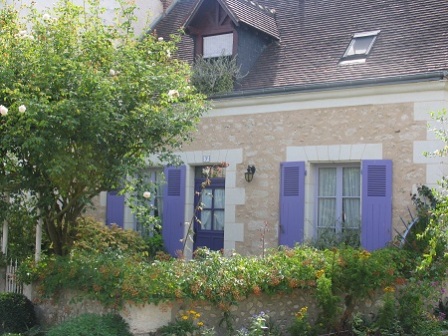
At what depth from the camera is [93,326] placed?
8.08 m

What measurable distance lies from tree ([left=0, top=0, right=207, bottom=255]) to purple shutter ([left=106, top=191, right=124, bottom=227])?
14.6ft

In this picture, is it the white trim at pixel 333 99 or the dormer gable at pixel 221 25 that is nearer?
the white trim at pixel 333 99

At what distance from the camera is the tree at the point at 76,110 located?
8.95m

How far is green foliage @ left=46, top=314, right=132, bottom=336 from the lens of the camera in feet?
26.2

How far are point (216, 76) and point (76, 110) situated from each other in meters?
5.01

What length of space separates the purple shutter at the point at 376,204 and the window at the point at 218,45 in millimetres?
3746

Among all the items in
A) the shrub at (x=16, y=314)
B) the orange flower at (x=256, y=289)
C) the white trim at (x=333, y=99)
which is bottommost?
the shrub at (x=16, y=314)

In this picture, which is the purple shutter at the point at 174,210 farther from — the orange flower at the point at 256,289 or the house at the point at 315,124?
the orange flower at the point at 256,289

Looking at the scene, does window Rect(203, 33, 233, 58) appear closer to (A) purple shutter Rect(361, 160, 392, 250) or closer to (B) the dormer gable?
(B) the dormer gable

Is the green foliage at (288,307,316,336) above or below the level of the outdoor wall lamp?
below

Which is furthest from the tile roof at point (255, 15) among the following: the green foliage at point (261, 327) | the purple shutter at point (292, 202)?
the green foliage at point (261, 327)

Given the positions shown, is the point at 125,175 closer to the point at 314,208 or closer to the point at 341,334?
the point at 341,334

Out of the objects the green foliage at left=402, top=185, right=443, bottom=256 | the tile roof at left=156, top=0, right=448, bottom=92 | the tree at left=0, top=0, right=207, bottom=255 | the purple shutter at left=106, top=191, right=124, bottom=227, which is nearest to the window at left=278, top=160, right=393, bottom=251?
the green foliage at left=402, top=185, right=443, bottom=256

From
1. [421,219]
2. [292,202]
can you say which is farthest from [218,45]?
[421,219]
